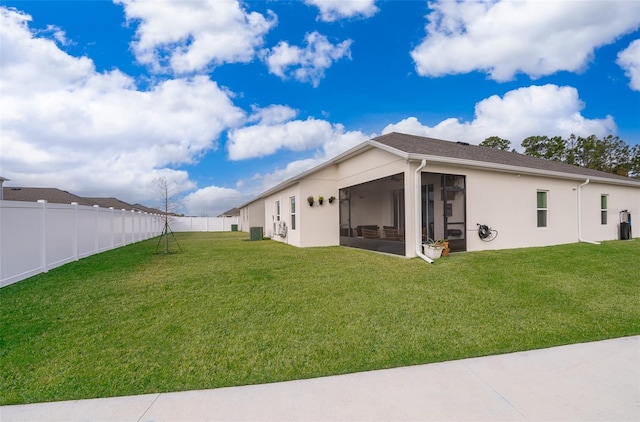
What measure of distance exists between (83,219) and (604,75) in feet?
73.5

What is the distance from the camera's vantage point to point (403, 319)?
4.23m

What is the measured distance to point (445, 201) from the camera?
873cm

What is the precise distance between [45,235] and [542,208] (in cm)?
1583

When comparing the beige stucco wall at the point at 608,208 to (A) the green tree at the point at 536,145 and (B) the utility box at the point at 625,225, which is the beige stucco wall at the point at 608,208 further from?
(A) the green tree at the point at 536,145

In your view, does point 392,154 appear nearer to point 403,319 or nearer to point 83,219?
point 403,319

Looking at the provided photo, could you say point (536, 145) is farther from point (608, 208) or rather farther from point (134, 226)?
point (134, 226)

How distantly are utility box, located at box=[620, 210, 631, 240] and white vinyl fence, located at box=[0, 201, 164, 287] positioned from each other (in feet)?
71.0

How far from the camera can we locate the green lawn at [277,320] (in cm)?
296

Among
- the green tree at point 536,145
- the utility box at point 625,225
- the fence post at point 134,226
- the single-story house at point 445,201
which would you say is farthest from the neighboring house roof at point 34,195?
the green tree at point 536,145

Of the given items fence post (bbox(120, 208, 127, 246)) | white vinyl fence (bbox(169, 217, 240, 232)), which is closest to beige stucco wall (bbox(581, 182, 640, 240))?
fence post (bbox(120, 208, 127, 246))

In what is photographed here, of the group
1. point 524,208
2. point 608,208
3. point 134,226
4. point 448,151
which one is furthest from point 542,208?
point 134,226

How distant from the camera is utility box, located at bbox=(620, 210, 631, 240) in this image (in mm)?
13477

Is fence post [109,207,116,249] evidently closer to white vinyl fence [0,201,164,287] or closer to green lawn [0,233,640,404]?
white vinyl fence [0,201,164,287]

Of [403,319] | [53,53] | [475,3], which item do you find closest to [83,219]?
[53,53]
